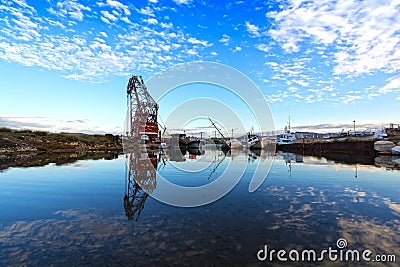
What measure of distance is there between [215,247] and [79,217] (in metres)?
4.07

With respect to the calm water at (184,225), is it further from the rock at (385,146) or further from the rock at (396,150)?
the rock at (385,146)

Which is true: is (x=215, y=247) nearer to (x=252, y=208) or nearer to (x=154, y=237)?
(x=154, y=237)

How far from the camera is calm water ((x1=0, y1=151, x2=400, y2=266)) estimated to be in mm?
4316

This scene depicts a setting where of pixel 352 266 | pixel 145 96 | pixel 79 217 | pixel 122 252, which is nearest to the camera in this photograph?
pixel 352 266

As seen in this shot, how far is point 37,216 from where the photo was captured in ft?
21.3

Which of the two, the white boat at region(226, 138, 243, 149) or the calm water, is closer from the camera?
the calm water

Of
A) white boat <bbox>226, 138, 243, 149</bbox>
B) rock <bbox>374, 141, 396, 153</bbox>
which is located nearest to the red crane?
white boat <bbox>226, 138, 243, 149</bbox>

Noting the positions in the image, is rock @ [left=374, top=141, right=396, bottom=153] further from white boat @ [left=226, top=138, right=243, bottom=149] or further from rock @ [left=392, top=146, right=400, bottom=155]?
white boat @ [left=226, top=138, right=243, bottom=149]

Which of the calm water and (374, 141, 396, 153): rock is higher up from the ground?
(374, 141, 396, 153): rock

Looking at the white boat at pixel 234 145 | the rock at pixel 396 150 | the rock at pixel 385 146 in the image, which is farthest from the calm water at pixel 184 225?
the white boat at pixel 234 145

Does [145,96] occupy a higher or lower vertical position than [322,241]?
higher

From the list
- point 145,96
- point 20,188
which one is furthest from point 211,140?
point 20,188

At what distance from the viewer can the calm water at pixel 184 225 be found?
170 inches

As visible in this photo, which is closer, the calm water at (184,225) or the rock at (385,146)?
the calm water at (184,225)
